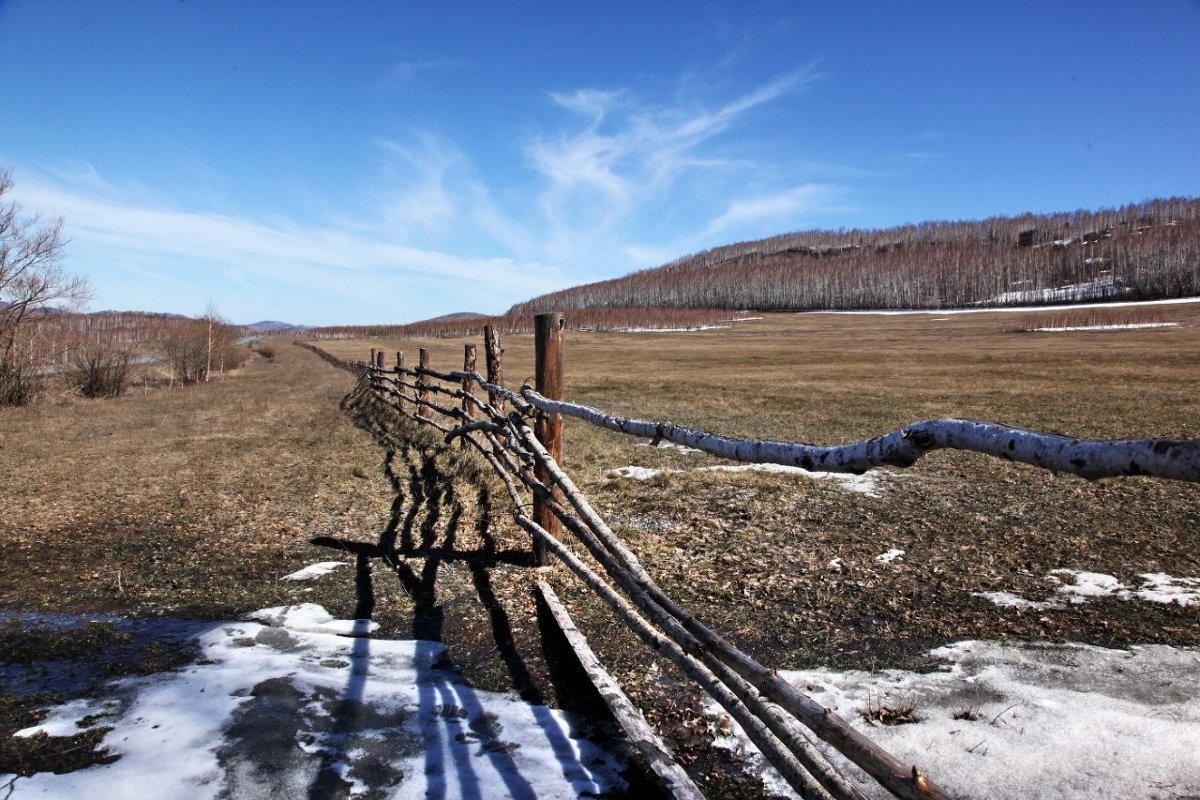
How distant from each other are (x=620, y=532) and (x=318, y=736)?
3160 millimetres

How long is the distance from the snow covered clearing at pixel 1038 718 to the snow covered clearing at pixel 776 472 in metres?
3.48

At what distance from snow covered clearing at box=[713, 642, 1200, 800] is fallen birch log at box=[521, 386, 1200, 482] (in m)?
1.23

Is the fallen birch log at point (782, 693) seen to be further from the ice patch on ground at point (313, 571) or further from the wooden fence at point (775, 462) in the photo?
the ice patch on ground at point (313, 571)

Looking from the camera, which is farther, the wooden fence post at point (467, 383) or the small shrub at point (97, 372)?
the small shrub at point (97, 372)

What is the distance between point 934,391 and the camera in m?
16.7

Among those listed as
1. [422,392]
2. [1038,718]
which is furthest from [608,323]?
[1038,718]

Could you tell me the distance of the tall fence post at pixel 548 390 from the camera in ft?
15.8

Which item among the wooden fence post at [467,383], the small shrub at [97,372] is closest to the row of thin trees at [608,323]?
the small shrub at [97,372]

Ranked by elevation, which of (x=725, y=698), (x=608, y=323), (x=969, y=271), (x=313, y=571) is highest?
(x=969, y=271)

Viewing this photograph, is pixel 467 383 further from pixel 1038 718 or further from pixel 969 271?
pixel 969 271

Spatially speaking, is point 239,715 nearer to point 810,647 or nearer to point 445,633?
point 445,633

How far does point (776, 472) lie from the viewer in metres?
7.92

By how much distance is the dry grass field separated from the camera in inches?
148

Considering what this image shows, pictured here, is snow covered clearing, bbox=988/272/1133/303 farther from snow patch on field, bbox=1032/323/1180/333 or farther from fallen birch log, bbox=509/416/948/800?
fallen birch log, bbox=509/416/948/800
